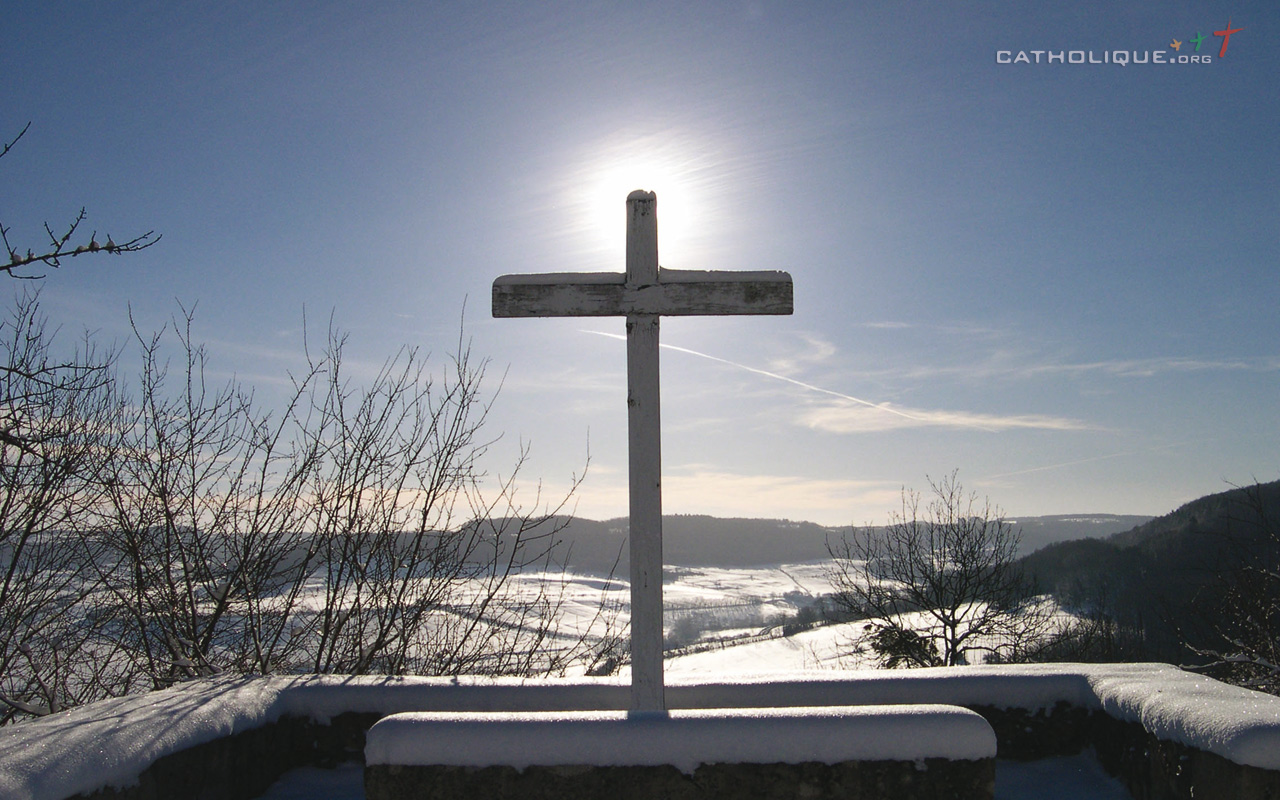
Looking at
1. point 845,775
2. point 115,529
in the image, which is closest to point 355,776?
point 845,775

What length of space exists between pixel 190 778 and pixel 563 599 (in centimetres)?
346

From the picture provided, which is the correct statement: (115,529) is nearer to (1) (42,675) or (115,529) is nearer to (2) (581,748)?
(1) (42,675)

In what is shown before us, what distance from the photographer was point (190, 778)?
224cm

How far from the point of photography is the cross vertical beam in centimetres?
268

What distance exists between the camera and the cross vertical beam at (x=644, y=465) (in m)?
2.68

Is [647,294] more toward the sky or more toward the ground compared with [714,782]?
more toward the sky

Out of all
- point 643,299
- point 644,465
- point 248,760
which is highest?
point 643,299

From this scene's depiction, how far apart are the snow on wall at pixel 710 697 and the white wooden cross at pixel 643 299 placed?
1.81 feet

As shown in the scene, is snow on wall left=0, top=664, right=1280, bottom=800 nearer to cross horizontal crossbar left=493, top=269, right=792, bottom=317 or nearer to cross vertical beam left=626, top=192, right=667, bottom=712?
cross vertical beam left=626, top=192, right=667, bottom=712

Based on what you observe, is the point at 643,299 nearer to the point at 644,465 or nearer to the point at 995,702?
the point at 644,465

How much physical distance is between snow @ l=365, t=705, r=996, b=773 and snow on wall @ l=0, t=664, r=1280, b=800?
645 mm

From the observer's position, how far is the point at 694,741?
2.17m

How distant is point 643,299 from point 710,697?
63.0 inches

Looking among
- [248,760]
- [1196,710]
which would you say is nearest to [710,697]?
[1196,710]
